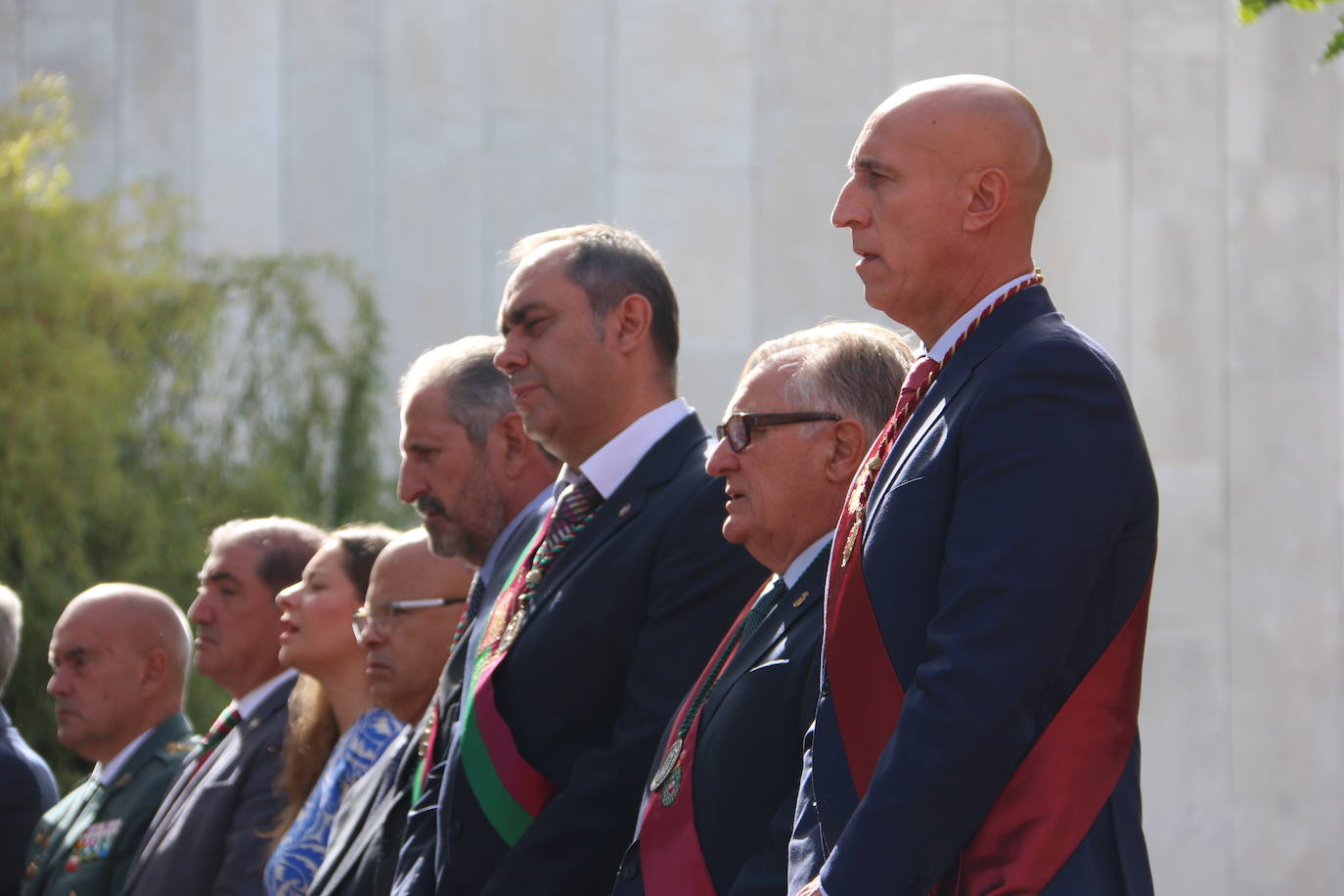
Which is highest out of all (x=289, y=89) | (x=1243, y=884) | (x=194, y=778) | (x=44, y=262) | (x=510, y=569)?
(x=289, y=89)

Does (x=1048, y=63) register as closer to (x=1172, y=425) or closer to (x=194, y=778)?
(x=1172, y=425)

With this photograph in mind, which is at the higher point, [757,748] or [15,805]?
[757,748]

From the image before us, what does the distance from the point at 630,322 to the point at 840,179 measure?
6759 millimetres

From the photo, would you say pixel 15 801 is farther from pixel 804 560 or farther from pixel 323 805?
pixel 804 560

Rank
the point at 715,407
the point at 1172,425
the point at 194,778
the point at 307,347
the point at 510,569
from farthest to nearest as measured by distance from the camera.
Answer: the point at 1172,425, the point at 715,407, the point at 307,347, the point at 194,778, the point at 510,569

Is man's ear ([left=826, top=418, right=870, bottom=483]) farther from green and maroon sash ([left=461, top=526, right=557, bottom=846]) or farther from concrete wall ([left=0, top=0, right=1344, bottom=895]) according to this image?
concrete wall ([left=0, top=0, right=1344, bottom=895])

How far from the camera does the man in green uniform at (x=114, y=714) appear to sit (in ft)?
15.0

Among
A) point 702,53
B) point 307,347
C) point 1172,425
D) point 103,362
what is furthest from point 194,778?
point 1172,425

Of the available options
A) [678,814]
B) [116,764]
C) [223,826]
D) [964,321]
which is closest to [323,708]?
[223,826]

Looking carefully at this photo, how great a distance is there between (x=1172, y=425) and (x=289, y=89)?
527 cm

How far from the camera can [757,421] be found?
262cm

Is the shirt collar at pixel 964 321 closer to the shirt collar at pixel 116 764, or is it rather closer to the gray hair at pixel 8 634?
the shirt collar at pixel 116 764

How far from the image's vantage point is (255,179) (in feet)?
30.5

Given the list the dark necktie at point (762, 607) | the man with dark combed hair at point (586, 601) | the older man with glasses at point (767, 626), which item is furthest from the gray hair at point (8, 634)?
the dark necktie at point (762, 607)
